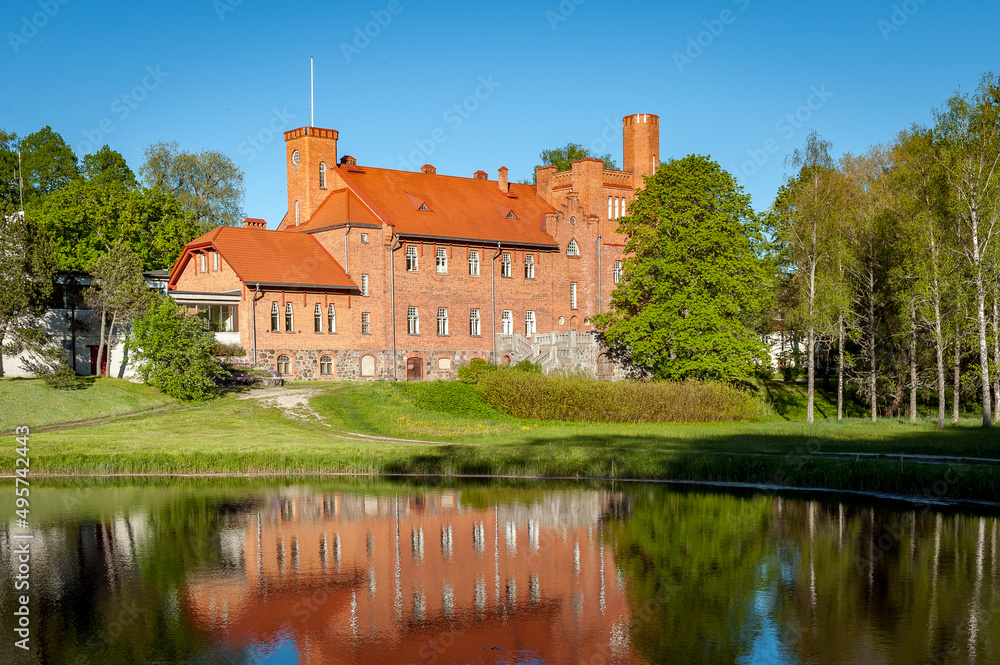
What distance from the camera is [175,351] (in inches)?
1828

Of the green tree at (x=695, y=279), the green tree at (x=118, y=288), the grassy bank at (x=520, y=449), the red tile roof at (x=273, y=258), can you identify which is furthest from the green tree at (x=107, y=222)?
the green tree at (x=695, y=279)

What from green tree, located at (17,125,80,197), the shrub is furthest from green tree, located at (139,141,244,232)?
A: the shrub

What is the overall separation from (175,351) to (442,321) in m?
19.4

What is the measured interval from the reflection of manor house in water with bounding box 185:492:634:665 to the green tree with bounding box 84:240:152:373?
80.8 ft

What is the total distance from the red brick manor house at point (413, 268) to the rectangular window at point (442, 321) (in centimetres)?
7

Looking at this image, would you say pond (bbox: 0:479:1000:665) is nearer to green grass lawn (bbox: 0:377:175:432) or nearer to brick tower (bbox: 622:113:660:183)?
green grass lawn (bbox: 0:377:175:432)

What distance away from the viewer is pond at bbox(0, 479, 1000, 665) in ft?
50.1

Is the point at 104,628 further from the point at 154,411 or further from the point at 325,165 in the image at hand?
the point at 325,165

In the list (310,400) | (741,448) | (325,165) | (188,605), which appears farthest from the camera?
(325,165)

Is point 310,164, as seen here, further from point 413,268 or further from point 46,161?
point 46,161

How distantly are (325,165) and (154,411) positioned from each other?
23.7 m

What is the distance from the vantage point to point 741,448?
109ft

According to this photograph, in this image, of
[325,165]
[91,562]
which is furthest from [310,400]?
[91,562]

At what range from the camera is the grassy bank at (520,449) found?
28.6 metres
